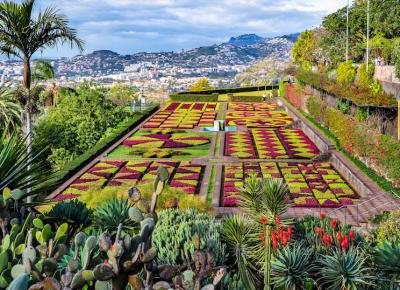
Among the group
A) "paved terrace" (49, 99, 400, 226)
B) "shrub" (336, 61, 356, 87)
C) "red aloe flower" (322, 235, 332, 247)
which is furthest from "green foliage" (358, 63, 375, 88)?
"red aloe flower" (322, 235, 332, 247)

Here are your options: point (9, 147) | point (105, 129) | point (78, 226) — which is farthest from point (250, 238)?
point (105, 129)

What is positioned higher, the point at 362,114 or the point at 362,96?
the point at 362,96

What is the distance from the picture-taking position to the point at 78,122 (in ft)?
108

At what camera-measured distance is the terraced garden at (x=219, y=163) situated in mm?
19594

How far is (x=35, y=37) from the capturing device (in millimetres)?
13719

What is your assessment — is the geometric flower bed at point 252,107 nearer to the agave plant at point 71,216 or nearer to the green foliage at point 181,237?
the green foliage at point 181,237

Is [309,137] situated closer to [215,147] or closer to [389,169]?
[215,147]

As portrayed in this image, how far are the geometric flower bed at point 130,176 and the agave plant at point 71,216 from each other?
436 inches

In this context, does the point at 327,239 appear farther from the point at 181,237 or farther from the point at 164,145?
the point at 164,145

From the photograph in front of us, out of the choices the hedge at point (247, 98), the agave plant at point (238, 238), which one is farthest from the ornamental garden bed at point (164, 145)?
the hedge at point (247, 98)

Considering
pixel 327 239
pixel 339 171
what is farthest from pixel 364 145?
pixel 327 239

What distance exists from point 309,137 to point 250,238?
82.2ft

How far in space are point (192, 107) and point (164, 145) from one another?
2377 cm

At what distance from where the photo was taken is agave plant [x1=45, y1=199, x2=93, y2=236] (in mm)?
8062
